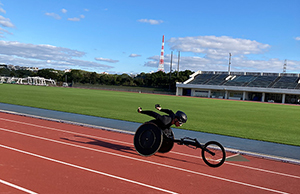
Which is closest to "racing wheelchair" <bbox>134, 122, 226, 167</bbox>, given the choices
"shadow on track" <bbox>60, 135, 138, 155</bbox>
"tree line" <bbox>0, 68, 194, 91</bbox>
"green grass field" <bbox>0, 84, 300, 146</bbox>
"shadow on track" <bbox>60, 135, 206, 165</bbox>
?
"shadow on track" <bbox>60, 135, 206, 165</bbox>

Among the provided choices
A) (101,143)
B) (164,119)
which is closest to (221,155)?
(164,119)

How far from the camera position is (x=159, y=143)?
682 cm

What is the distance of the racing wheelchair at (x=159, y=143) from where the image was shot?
675cm

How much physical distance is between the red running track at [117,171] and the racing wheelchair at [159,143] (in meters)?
0.22

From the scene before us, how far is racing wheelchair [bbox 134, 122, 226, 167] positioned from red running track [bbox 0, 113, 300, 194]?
0.22 metres

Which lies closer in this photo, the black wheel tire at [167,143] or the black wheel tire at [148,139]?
the black wheel tire at [148,139]

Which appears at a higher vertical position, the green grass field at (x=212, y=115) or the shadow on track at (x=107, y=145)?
the shadow on track at (x=107, y=145)

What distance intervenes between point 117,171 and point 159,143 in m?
1.36

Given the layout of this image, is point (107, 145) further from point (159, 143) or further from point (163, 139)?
point (159, 143)

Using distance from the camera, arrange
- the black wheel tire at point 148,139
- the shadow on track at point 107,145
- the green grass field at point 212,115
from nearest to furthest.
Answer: the black wheel tire at point 148,139, the shadow on track at point 107,145, the green grass field at point 212,115

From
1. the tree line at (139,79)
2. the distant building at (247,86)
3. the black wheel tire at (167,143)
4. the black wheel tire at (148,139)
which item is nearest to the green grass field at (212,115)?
the black wheel tire at (167,143)

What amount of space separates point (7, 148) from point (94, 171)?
312 centimetres

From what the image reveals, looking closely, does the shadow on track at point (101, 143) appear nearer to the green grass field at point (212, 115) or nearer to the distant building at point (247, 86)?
the green grass field at point (212, 115)

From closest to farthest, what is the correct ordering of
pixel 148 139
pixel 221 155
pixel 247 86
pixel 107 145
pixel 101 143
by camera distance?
pixel 221 155, pixel 148 139, pixel 107 145, pixel 101 143, pixel 247 86
